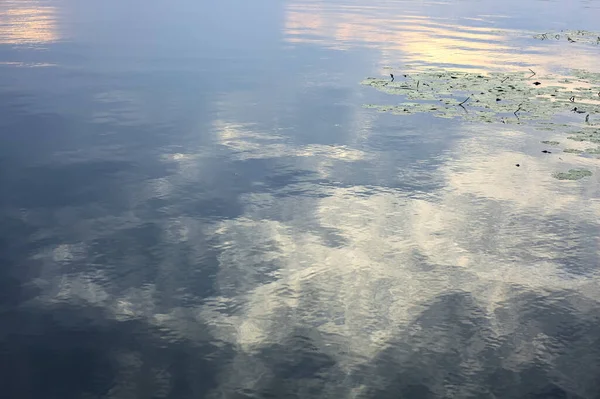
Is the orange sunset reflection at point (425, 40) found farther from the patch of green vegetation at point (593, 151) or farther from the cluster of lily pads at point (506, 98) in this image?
the patch of green vegetation at point (593, 151)

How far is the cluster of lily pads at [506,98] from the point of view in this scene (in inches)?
690

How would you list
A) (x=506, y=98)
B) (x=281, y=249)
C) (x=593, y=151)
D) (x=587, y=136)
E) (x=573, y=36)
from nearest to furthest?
(x=281, y=249), (x=593, y=151), (x=587, y=136), (x=506, y=98), (x=573, y=36)

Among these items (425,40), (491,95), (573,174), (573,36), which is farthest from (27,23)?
(573,174)

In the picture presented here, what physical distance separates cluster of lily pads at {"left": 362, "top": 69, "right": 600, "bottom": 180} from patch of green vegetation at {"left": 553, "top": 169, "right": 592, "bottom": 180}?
5.19 ft

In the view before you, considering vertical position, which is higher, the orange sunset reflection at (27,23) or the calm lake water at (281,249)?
the calm lake water at (281,249)

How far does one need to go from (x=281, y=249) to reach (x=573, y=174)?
6.67 meters

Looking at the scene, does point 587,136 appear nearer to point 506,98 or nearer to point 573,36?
point 506,98

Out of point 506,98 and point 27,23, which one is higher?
point 506,98

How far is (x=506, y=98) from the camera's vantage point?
20.0m

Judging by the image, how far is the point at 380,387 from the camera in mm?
6496

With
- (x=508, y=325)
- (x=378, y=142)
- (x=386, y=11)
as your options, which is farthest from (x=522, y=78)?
(x=386, y=11)

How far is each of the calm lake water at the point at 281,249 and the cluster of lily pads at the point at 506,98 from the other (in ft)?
2.73

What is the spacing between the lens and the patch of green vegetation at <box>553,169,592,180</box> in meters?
12.9

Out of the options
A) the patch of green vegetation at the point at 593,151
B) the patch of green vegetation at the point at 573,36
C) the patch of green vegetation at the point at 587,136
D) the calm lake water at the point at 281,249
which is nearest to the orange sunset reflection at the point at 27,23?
the calm lake water at the point at 281,249
